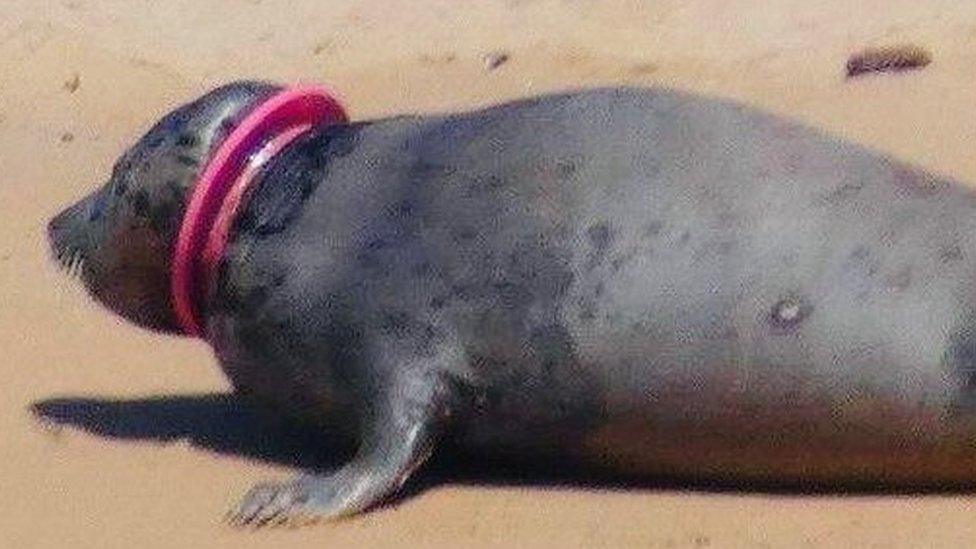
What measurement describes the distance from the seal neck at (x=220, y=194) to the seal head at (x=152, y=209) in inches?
0.9

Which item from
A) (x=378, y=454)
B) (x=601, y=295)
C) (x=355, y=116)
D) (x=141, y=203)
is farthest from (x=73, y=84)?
(x=601, y=295)

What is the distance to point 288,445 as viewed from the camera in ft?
17.5

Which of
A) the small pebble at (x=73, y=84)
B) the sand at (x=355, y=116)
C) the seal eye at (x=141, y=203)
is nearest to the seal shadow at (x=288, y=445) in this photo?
the sand at (x=355, y=116)

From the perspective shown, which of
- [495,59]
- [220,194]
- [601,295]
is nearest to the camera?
[601,295]

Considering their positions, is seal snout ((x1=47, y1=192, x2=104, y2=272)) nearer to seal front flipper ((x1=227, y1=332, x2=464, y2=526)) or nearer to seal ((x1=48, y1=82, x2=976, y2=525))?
seal ((x1=48, y1=82, x2=976, y2=525))

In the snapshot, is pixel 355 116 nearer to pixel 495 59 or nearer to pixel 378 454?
pixel 495 59

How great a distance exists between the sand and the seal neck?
13.2 inches

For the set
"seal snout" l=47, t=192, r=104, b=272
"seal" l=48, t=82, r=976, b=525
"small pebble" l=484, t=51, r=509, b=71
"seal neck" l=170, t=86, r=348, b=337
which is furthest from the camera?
"small pebble" l=484, t=51, r=509, b=71

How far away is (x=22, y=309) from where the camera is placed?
21.4 ft

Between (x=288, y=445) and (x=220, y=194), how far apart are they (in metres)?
0.53

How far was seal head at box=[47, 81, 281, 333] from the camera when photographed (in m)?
5.25

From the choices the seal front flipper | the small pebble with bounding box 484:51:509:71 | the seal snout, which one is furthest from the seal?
the small pebble with bounding box 484:51:509:71

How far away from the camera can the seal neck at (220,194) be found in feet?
17.1

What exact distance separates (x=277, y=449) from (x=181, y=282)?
39 cm
